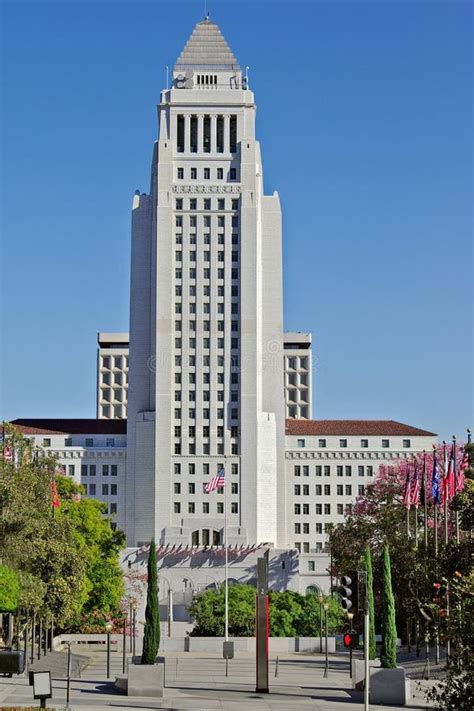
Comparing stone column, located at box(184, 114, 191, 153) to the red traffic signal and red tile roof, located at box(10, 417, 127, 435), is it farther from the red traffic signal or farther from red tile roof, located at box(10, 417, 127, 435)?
the red traffic signal

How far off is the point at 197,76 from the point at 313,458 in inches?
1969

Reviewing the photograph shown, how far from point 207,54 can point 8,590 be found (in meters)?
109

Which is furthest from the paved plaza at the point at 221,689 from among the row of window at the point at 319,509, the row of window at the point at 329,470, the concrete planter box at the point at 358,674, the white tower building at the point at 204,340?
the row of window at the point at 329,470

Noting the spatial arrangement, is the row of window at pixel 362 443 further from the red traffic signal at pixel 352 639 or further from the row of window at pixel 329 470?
the red traffic signal at pixel 352 639

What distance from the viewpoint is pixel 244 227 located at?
490 ft

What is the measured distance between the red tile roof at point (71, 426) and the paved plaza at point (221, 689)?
79726mm

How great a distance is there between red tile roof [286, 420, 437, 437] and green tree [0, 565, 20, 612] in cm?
10050

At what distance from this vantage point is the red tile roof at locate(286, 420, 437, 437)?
529 ft

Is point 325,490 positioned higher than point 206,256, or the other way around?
point 206,256

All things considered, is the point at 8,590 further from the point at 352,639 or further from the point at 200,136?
the point at 200,136

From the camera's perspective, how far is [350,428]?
162500 millimetres

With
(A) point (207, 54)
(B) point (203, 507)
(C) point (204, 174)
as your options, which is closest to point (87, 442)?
(B) point (203, 507)

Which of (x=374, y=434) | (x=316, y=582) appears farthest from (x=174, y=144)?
(x=316, y=582)

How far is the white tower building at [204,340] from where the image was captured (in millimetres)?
145875
